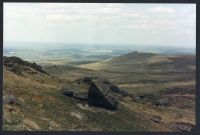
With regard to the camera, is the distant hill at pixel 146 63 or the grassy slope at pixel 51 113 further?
the distant hill at pixel 146 63

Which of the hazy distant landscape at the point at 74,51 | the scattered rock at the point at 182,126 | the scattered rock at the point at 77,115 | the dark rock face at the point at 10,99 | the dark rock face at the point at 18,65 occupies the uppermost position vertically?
the hazy distant landscape at the point at 74,51

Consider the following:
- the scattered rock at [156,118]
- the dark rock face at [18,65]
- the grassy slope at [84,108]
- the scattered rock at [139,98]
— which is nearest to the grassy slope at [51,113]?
the grassy slope at [84,108]

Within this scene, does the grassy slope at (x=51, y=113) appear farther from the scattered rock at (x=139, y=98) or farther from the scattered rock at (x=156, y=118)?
the scattered rock at (x=139, y=98)

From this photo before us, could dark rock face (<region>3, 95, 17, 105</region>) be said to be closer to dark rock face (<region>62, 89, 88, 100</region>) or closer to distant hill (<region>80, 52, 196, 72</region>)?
dark rock face (<region>62, 89, 88, 100</region>)

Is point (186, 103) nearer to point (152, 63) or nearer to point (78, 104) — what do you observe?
point (152, 63)

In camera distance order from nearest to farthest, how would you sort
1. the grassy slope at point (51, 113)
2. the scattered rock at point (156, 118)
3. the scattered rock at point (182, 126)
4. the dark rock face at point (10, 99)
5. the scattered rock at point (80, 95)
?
the grassy slope at point (51, 113) → the dark rock face at point (10, 99) → the scattered rock at point (182, 126) → the scattered rock at point (156, 118) → the scattered rock at point (80, 95)

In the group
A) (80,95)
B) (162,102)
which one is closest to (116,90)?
(80,95)

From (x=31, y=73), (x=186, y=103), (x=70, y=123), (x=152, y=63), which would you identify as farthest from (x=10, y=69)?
(x=186, y=103)
